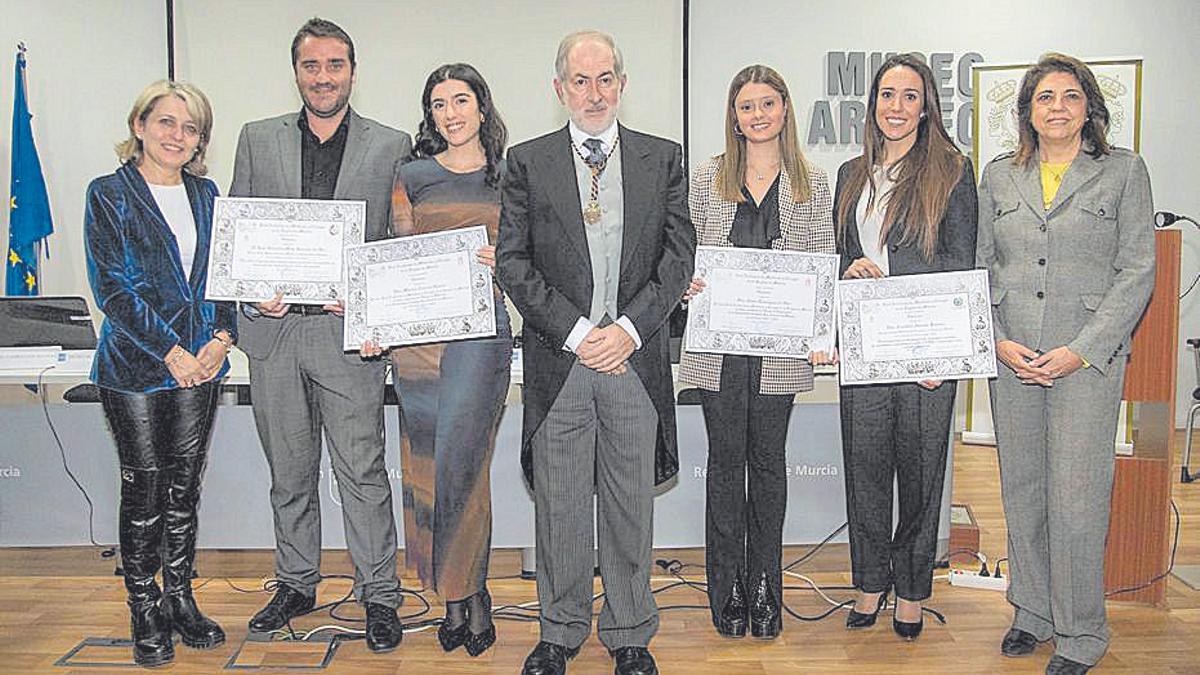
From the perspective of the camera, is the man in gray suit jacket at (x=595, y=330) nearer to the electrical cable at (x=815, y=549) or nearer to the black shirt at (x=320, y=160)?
the black shirt at (x=320, y=160)

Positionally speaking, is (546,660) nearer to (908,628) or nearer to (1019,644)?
(908,628)

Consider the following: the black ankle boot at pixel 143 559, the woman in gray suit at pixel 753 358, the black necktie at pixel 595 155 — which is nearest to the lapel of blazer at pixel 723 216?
the woman in gray suit at pixel 753 358

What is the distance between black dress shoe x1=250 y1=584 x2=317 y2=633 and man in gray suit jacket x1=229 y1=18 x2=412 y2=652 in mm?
304

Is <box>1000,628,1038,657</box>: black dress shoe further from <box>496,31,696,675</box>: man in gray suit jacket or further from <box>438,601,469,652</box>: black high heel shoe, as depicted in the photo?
<box>438,601,469,652</box>: black high heel shoe

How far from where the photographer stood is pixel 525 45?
7074mm

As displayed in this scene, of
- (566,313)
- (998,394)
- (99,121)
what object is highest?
(99,121)

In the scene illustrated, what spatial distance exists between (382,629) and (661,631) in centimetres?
90

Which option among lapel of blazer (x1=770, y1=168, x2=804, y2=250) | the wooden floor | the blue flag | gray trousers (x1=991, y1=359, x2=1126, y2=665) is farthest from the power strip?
the blue flag

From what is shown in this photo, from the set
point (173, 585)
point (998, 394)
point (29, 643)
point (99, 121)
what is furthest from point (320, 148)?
point (99, 121)

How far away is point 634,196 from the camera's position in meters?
2.98

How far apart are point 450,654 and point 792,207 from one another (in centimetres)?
171

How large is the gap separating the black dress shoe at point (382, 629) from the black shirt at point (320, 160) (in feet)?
4.23

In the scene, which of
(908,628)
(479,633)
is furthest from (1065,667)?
(479,633)

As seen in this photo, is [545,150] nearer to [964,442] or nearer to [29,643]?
[29,643]
